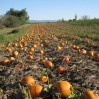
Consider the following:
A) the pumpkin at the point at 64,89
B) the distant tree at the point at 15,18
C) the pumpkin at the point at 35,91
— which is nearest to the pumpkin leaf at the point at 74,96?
the pumpkin at the point at 64,89

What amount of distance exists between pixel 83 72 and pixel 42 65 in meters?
1.54

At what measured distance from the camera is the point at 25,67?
6520 mm

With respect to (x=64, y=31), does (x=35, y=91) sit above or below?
above

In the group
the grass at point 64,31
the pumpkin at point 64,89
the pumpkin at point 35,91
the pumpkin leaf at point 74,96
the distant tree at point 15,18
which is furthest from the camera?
the distant tree at point 15,18

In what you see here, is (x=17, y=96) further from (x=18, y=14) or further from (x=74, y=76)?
(x=18, y=14)

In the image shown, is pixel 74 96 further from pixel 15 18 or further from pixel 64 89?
pixel 15 18

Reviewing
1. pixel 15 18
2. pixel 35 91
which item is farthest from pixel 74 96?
pixel 15 18

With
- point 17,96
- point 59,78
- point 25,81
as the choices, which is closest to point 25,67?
point 59,78

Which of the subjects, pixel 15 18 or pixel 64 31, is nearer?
pixel 64 31

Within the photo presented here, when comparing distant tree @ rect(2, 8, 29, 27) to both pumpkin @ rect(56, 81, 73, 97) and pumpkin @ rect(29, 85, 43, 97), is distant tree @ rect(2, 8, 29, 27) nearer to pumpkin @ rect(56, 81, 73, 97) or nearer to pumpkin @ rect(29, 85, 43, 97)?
pumpkin @ rect(29, 85, 43, 97)

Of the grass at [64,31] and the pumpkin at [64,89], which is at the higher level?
the pumpkin at [64,89]

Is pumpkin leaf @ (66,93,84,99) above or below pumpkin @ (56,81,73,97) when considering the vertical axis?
below

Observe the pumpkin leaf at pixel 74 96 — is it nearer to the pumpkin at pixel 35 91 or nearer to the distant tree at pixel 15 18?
the pumpkin at pixel 35 91

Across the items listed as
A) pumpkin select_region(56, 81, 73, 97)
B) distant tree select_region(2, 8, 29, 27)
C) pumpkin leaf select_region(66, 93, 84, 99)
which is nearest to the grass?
pumpkin select_region(56, 81, 73, 97)
